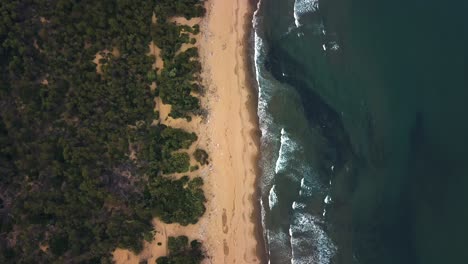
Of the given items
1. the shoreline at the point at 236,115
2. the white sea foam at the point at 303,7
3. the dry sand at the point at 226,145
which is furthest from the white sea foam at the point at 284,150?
the white sea foam at the point at 303,7

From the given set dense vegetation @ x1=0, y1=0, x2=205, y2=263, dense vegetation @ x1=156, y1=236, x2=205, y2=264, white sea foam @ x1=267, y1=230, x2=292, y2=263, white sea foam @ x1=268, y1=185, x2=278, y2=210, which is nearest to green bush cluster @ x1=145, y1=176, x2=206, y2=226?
dense vegetation @ x1=0, y1=0, x2=205, y2=263

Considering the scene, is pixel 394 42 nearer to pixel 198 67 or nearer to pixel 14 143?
pixel 198 67

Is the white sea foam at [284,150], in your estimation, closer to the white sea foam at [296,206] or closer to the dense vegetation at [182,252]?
the white sea foam at [296,206]

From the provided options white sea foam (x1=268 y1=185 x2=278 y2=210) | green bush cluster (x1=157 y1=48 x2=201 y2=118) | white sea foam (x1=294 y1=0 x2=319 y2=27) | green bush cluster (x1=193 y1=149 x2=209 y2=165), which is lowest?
white sea foam (x1=268 y1=185 x2=278 y2=210)

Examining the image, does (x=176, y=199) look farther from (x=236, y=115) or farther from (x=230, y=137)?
Answer: (x=236, y=115)

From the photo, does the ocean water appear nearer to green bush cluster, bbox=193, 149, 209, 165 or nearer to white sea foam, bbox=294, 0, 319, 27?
white sea foam, bbox=294, 0, 319, 27
